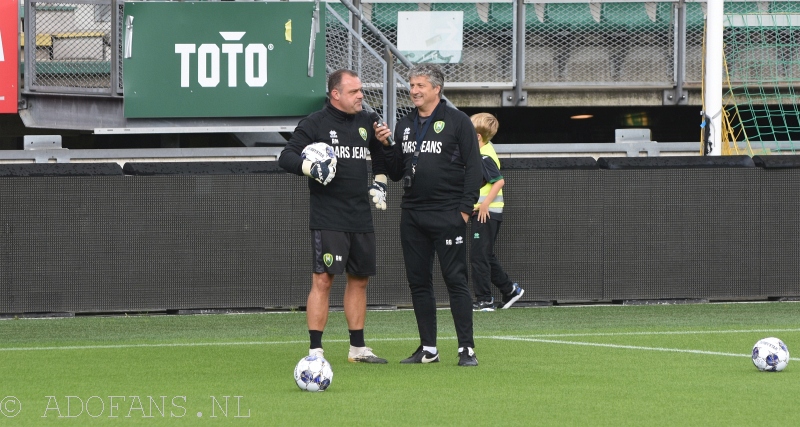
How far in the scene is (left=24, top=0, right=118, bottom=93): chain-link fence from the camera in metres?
15.9

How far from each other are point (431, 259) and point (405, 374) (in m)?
1.12

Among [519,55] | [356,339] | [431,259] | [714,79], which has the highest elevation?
[519,55]

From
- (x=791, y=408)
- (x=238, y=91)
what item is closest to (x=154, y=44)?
(x=238, y=91)

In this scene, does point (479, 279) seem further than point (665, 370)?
Yes

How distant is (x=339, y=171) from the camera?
9.26 metres

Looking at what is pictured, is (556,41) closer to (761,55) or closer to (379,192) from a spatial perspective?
(761,55)

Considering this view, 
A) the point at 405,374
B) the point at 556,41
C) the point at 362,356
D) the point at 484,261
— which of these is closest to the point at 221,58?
the point at 484,261

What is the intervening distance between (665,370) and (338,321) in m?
5.20

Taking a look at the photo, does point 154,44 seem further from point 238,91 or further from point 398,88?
point 398,88

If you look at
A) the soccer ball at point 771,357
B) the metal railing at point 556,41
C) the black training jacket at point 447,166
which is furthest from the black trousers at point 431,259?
the metal railing at point 556,41

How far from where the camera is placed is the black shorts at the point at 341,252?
361 inches

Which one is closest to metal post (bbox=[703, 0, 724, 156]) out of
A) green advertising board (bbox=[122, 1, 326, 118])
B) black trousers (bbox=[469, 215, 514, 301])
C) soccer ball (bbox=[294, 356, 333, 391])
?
black trousers (bbox=[469, 215, 514, 301])

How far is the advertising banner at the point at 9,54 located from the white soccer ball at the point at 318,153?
7682 mm

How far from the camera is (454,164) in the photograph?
30.7 feet
